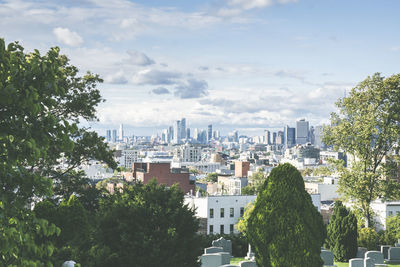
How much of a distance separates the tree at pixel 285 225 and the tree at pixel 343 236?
37.0 feet

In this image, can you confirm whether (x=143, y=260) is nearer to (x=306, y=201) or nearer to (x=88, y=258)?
(x=88, y=258)

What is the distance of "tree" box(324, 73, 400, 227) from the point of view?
29016mm

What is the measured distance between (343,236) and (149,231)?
13197mm

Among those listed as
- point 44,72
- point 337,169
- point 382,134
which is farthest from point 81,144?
point 44,72

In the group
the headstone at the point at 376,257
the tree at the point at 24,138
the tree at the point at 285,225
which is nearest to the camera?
the tree at the point at 24,138

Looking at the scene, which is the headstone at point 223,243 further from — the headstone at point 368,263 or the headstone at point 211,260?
the headstone at point 368,263

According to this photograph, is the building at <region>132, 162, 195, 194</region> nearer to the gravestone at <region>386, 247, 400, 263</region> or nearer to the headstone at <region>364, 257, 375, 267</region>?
the gravestone at <region>386, 247, 400, 263</region>

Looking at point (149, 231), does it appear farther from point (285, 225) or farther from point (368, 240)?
point (368, 240)

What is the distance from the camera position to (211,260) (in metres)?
19.7

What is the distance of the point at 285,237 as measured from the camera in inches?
540

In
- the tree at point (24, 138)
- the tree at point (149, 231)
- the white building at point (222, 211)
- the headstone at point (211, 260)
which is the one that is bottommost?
the white building at point (222, 211)

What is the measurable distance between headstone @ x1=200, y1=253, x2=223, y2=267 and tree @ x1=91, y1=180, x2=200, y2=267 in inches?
130

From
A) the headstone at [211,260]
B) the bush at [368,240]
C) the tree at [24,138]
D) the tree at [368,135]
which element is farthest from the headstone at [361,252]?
the tree at [24,138]

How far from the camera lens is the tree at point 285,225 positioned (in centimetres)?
1369
